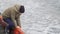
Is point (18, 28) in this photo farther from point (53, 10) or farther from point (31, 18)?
point (53, 10)

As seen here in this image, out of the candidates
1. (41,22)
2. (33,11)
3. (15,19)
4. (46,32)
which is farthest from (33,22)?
(15,19)

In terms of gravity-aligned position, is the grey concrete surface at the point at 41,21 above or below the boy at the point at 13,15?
below

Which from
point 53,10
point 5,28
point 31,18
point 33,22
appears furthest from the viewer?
point 53,10

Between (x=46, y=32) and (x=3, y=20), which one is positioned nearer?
(x=3, y=20)

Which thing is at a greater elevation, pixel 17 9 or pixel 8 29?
pixel 17 9

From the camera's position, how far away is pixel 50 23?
27.8 feet

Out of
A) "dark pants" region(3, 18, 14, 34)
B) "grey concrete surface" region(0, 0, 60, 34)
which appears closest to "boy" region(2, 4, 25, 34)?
"dark pants" region(3, 18, 14, 34)

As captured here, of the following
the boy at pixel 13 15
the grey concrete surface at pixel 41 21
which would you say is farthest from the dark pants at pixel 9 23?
the grey concrete surface at pixel 41 21

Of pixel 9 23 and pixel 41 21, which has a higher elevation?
pixel 9 23

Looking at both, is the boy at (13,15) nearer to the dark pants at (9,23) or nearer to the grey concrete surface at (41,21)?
the dark pants at (9,23)

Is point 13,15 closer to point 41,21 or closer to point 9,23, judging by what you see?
point 9,23

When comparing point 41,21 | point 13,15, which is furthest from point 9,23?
point 41,21

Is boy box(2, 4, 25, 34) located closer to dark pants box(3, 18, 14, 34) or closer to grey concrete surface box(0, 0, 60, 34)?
dark pants box(3, 18, 14, 34)

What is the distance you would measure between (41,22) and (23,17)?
2.86ft
